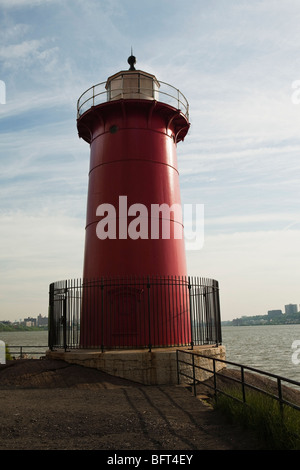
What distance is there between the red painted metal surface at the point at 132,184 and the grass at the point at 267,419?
5285mm

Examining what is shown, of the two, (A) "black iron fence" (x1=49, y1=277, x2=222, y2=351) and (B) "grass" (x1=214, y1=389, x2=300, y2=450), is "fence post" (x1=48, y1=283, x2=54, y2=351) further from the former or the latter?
(B) "grass" (x1=214, y1=389, x2=300, y2=450)

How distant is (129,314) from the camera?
11945 millimetres

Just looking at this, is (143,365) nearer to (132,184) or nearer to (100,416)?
(100,416)

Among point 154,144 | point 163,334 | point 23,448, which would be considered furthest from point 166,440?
point 154,144

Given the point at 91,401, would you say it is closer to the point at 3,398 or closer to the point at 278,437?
the point at 3,398

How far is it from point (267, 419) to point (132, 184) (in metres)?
8.70

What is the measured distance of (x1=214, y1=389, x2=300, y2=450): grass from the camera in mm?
5148

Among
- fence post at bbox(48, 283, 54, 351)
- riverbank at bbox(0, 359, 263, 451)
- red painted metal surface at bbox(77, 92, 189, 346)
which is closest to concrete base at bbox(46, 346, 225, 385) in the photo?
riverbank at bbox(0, 359, 263, 451)

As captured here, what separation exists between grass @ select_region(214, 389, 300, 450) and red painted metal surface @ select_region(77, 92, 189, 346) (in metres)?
5.29

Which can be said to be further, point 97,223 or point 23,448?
point 97,223

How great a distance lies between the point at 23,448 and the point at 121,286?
22.0ft

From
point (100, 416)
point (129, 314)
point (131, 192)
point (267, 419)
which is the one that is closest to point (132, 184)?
point (131, 192)

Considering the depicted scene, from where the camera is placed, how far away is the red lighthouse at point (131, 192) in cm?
1248

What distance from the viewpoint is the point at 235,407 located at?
6.92 metres
